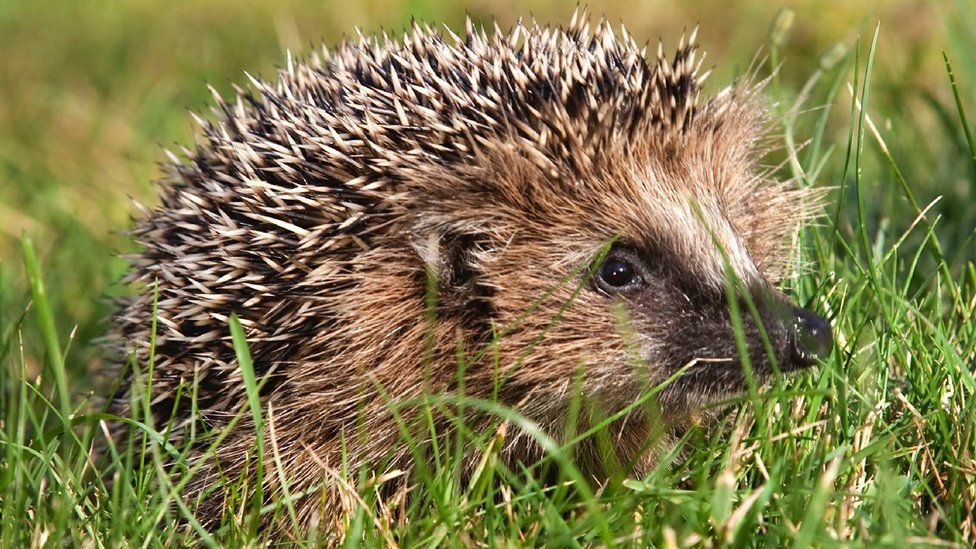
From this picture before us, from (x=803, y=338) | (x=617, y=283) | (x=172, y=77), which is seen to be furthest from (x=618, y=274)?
(x=172, y=77)

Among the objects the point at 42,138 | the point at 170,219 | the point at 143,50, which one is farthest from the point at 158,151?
the point at 170,219

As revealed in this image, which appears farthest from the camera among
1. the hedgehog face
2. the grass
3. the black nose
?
the hedgehog face

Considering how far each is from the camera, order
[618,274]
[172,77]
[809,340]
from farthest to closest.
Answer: [172,77], [618,274], [809,340]

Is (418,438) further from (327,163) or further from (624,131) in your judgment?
(624,131)

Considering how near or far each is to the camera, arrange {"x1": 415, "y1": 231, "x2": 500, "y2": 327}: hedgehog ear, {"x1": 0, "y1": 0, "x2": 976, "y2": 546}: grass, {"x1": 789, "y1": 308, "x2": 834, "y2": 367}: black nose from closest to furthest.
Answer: {"x1": 0, "y1": 0, "x2": 976, "y2": 546}: grass → {"x1": 789, "y1": 308, "x2": 834, "y2": 367}: black nose → {"x1": 415, "y1": 231, "x2": 500, "y2": 327}: hedgehog ear

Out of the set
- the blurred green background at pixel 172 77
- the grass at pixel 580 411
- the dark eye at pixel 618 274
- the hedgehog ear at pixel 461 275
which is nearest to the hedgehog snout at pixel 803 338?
the grass at pixel 580 411

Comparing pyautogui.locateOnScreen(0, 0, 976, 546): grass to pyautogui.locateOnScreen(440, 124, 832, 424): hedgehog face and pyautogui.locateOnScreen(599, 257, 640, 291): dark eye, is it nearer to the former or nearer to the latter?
pyautogui.locateOnScreen(440, 124, 832, 424): hedgehog face

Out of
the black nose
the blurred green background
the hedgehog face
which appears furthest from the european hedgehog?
the blurred green background

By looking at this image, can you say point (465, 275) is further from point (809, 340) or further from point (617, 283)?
point (809, 340)

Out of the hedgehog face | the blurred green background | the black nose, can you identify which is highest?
the blurred green background

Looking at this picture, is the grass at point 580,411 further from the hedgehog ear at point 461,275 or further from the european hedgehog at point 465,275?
the hedgehog ear at point 461,275
